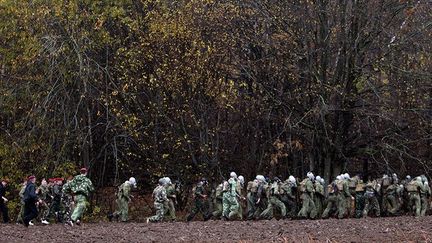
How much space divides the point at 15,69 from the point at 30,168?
4247mm

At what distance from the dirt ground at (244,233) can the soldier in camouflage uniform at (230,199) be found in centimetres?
482

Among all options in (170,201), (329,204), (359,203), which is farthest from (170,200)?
(359,203)

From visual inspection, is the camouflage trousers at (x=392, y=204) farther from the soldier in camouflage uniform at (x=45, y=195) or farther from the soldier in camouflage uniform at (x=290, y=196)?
the soldier in camouflage uniform at (x=45, y=195)

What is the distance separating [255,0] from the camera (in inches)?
1422

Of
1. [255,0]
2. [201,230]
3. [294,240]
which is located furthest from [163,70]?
[294,240]

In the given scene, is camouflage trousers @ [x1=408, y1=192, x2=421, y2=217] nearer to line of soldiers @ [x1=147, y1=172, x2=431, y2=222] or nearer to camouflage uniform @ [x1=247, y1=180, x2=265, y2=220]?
line of soldiers @ [x1=147, y1=172, x2=431, y2=222]

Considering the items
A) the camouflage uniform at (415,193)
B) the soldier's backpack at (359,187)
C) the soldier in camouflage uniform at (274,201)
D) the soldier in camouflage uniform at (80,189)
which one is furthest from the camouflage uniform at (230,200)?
the camouflage uniform at (415,193)

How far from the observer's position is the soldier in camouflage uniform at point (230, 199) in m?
31.6

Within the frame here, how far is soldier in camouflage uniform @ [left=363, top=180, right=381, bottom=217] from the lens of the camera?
32094 mm

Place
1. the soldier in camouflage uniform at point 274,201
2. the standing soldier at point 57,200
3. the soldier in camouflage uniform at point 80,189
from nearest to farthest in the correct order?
the soldier in camouflage uniform at point 80,189, the standing soldier at point 57,200, the soldier in camouflage uniform at point 274,201

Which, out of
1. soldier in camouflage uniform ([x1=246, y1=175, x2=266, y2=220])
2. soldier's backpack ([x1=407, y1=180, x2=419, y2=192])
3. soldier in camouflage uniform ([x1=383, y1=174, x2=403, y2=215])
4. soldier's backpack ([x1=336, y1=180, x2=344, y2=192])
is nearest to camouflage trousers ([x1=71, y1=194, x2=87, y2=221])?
soldier in camouflage uniform ([x1=246, y1=175, x2=266, y2=220])

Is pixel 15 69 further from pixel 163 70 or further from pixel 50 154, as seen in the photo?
pixel 163 70

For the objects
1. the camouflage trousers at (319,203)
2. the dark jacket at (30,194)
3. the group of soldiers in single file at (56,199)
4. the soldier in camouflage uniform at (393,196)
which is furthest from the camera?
the soldier in camouflage uniform at (393,196)

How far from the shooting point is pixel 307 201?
32.0m
